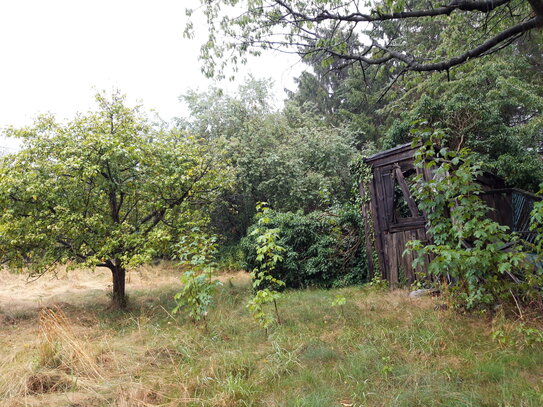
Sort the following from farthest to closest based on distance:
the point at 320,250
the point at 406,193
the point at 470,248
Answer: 1. the point at 320,250
2. the point at 406,193
3. the point at 470,248

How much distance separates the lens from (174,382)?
11.5 ft

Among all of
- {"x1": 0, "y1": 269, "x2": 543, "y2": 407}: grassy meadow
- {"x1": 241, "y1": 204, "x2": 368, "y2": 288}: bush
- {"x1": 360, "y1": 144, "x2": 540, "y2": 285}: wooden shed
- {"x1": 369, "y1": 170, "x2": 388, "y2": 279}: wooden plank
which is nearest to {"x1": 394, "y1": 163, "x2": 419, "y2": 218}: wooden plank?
{"x1": 360, "y1": 144, "x2": 540, "y2": 285}: wooden shed

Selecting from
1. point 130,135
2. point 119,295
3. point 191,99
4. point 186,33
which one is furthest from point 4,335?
point 191,99

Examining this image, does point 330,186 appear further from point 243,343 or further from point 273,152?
point 243,343

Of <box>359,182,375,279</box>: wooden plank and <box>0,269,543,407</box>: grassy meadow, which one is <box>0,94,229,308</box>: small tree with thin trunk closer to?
<box>0,269,543,407</box>: grassy meadow

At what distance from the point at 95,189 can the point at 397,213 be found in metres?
7.04

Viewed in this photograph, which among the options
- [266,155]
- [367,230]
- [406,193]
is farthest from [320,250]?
[266,155]

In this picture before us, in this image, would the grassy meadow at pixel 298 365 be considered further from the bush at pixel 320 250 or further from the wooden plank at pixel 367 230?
the bush at pixel 320 250

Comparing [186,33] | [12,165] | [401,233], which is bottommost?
[401,233]

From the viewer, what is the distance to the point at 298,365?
3.79 m

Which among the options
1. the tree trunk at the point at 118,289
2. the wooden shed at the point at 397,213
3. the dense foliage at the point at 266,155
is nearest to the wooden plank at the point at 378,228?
the wooden shed at the point at 397,213

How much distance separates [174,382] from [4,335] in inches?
195

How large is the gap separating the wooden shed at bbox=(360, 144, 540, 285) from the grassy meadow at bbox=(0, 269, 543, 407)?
2086 mm

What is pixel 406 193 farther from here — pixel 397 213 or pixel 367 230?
pixel 367 230
